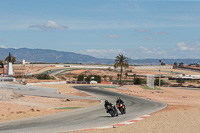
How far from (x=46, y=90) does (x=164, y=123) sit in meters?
39.7

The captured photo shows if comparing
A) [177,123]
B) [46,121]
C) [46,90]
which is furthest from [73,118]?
[46,90]

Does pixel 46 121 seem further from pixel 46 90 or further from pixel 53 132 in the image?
pixel 46 90

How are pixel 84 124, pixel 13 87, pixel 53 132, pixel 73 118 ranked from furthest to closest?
pixel 13 87 → pixel 73 118 → pixel 84 124 → pixel 53 132

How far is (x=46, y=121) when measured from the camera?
25.5m

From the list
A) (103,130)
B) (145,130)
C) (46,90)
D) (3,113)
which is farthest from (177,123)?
(46,90)

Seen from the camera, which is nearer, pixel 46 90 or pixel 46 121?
pixel 46 121

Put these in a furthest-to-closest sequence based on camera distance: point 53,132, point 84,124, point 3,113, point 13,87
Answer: point 13,87
point 3,113
point 84,124
point 53,132

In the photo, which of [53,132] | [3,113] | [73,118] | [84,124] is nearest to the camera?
[53,132]

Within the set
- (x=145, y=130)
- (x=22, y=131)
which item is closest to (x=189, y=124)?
(x=145, y=130)

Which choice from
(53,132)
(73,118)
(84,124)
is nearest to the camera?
(53,132)

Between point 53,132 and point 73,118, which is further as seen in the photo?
point 73,118

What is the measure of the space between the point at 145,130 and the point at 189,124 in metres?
4.76

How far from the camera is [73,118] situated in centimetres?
2731

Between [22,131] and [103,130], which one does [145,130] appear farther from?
[22,131]
